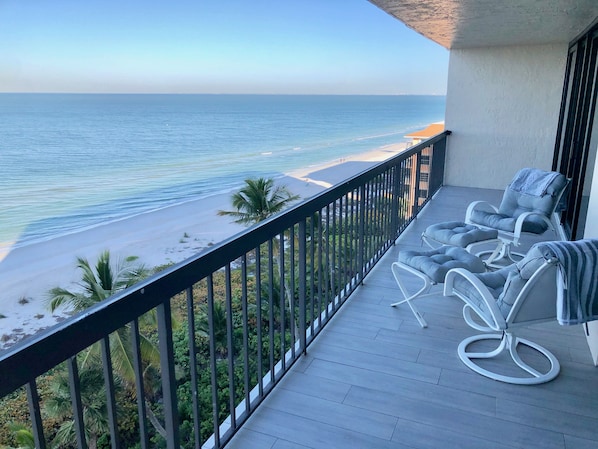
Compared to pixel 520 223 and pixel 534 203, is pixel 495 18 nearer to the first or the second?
pixel 534 203

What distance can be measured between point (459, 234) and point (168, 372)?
2.79 meters

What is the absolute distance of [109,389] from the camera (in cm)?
122

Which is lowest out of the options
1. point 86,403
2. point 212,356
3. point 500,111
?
point 86,403

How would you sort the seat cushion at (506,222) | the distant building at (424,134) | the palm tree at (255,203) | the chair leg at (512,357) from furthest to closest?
the palm tree at (255,203)
the distant building at (424,134)
the seat cushion at (506,222)
the chair leg at (512,357)

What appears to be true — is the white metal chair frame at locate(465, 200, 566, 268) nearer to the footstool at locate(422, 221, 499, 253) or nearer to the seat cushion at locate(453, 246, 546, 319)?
the footstool at locate(422, 221, 499, 253)

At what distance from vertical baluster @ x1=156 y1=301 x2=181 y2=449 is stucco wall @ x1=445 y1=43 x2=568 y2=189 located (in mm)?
7379

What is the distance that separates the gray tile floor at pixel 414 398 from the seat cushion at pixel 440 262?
0.39 meters

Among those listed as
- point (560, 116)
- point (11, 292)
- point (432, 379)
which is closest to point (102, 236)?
point (11, 292)

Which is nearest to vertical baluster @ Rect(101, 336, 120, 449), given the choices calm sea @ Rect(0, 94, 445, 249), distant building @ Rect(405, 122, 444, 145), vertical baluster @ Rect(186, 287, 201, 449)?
vertical baluster @ Rect(186, 287, 201, 449)

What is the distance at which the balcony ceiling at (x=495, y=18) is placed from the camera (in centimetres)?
427

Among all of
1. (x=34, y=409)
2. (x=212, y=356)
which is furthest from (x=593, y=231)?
(x=34, y=409)

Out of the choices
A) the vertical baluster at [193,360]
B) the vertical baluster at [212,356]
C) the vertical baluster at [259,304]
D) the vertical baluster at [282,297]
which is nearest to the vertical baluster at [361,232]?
the vertical baluster at [282,297]

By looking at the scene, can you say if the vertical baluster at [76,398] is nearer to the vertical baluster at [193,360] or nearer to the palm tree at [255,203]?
the vertical baluster at [193,360]

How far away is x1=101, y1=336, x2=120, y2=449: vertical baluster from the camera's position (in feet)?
3.87
